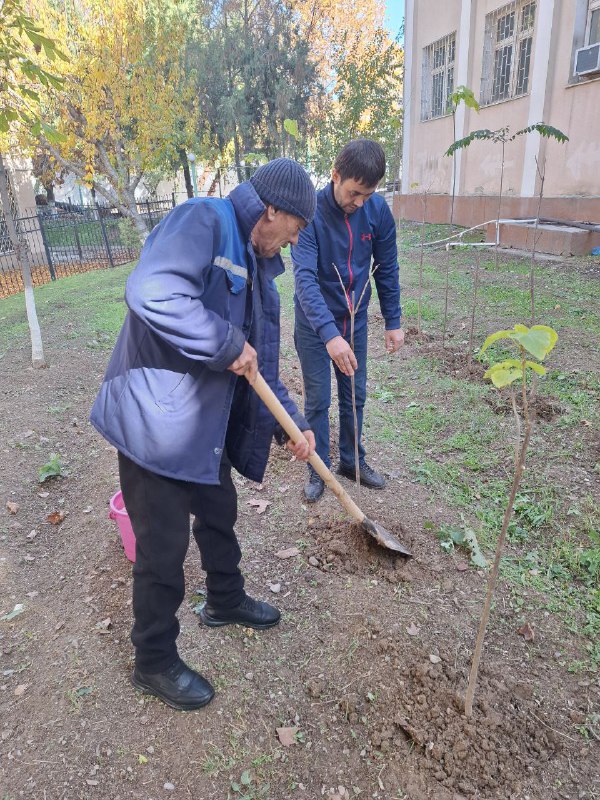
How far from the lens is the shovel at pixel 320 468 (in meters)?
1.81

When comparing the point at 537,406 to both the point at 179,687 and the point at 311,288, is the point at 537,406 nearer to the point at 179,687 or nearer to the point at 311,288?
the point at 311,288

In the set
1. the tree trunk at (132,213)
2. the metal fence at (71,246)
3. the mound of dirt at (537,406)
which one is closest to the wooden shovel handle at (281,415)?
the mound of dirt at (537,406)

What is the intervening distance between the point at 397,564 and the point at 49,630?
1.60 meters

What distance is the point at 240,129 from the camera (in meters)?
18.8

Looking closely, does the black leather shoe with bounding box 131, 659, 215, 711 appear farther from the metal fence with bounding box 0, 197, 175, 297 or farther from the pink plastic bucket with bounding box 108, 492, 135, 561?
the metal fence with bounding box 0, 197, 175, 297

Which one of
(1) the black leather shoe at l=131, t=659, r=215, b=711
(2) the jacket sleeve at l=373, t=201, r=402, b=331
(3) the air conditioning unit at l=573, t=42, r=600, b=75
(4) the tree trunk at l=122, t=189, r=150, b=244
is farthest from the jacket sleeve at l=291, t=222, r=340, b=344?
(4) the tree trunk at l=122, t=189, r=150, b=244

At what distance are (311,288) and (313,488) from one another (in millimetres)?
1222

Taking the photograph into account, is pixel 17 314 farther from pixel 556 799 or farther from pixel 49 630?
pixel 556 799

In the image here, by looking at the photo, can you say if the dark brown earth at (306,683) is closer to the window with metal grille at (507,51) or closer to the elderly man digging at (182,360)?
the elderly man digging at (182,360)

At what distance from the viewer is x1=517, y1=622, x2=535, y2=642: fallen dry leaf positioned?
7.37 feet

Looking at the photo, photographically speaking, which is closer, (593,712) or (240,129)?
(593,712)

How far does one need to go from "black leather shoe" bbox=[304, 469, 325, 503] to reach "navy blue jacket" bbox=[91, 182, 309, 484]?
5.23 feet

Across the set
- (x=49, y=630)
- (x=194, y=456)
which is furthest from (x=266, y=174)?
(x=49, y=630)

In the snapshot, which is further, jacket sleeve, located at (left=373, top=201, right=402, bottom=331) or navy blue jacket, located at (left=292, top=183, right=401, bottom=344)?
jacket sleeve, located at (left=373, top=201, right=402, bottom=331)
